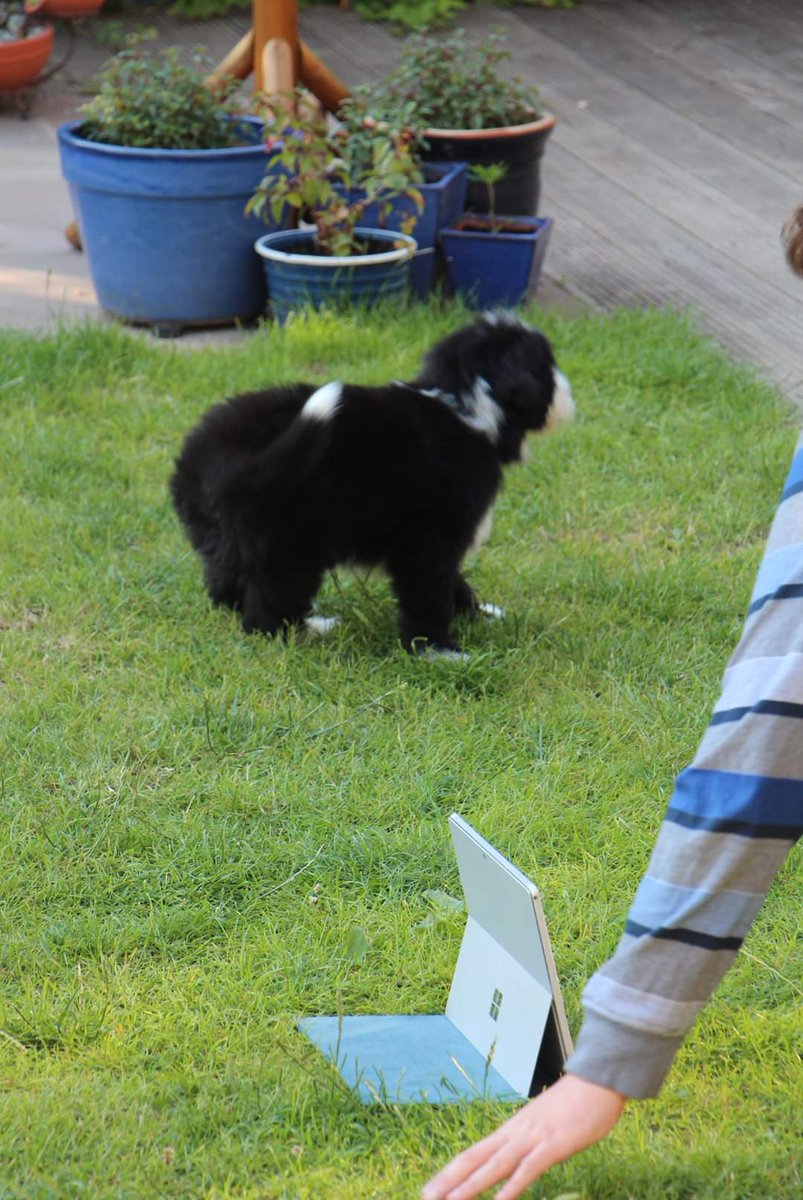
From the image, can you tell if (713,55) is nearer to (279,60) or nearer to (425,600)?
(279,60)

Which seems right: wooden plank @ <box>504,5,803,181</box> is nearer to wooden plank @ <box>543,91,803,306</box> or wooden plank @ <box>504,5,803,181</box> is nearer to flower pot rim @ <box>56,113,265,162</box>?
wooden plank @ <box>543,91,803,306</box>

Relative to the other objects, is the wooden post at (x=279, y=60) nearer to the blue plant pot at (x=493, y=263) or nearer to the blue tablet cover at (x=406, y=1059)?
the blue plant pot at (x=493, y=263)

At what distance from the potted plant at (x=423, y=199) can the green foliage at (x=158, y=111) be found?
1.77 feet

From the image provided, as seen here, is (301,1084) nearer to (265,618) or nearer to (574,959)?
(574,959)

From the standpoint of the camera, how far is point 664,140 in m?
7.74

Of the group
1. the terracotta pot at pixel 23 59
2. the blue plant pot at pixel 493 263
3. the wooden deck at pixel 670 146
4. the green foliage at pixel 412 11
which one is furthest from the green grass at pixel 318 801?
the green foliage at pixel 412 11

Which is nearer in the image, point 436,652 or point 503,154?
point 436,652

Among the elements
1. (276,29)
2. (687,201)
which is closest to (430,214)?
(276,29)

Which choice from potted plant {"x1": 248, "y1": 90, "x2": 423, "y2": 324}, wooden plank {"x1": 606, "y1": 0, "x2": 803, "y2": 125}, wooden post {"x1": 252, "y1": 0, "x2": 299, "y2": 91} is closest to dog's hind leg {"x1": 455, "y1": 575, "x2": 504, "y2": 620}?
potted plant {"x1": 248, "y1": 90, "x2": 423, "y2": 324}

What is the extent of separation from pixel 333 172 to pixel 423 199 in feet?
1.34

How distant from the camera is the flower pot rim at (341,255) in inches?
199

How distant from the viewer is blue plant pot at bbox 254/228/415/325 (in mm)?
5094

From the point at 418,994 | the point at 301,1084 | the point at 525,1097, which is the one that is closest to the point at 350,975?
the point at 418,994

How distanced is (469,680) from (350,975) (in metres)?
1.04
